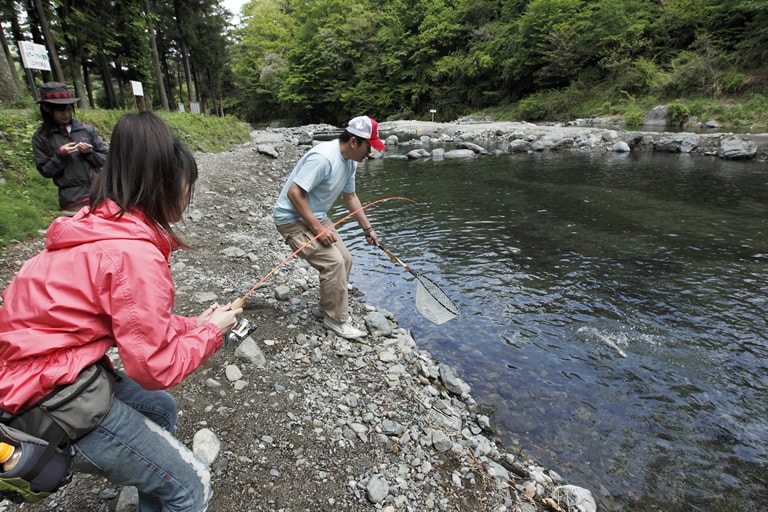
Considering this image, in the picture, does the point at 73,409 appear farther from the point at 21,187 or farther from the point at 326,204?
the point at 21,187

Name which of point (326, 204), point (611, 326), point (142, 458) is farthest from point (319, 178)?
point (611, 326)

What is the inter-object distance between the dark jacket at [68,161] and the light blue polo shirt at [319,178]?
9.00 feet

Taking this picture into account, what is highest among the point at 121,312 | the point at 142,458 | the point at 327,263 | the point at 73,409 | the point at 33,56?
the point at 33,56

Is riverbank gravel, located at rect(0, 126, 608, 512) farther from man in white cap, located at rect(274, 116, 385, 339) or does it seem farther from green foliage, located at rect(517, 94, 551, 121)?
green foliage, located at rect(517, 94, 551, 121)

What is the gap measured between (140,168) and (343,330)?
3.54 metres

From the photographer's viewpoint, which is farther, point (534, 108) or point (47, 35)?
point (534, 108)

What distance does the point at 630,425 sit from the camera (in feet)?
14.4

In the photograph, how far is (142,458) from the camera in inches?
72.9

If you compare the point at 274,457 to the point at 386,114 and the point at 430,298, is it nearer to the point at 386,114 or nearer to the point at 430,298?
the point at 430,298

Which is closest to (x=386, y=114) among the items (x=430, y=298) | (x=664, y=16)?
(x=664, y=16)

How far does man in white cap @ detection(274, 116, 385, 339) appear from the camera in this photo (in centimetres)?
450

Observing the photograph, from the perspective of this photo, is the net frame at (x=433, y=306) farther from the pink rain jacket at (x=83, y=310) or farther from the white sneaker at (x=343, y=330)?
the pink rain jacket at (x=83, y=310)

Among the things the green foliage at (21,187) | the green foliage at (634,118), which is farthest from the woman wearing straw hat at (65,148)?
the green foliage at (634,118)

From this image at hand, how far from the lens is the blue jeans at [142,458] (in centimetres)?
176
